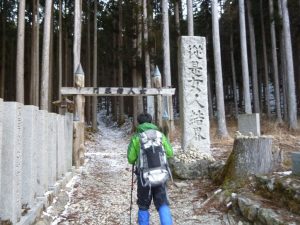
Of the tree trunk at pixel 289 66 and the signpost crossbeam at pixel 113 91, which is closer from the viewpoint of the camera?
the signpost crossbeam at pixel 113 91

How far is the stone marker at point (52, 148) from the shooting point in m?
6.05

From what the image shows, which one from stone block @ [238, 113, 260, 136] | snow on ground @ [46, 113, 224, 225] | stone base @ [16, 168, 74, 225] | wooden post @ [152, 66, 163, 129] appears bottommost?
snow on ground @ [46, 113, 224, 225]

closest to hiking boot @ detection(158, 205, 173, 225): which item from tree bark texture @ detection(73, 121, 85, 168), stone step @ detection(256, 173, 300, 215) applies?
stone step @ detection(256, 173, 300, 215)

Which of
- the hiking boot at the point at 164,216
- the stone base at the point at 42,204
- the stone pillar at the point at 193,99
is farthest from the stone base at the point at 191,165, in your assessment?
the hiking boot at the point at 164,216

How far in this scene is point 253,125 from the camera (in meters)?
9.70

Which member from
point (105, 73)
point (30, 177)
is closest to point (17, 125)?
point (30, 177)

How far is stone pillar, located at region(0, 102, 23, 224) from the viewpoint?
146 inches

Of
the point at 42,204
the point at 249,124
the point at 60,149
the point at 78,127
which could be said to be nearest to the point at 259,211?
the point at 42,204

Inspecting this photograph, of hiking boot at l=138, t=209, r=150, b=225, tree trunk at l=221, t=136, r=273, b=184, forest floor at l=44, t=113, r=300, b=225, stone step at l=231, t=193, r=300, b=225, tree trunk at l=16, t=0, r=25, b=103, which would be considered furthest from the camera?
tree trunk at l=16, t=0, r=25, b=103

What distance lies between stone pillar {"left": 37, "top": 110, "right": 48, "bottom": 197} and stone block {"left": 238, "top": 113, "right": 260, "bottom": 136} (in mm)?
5952

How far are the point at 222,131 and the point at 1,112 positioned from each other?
11235mm

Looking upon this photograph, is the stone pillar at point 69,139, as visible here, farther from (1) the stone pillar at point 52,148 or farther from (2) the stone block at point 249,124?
(2) the stone block at point 249,124

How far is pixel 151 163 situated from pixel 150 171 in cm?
10

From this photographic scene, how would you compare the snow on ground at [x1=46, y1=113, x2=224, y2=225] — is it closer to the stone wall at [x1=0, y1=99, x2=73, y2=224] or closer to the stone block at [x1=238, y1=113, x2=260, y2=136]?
the stone wall at [x1=0, y1=99, x2=73, y2=224]
